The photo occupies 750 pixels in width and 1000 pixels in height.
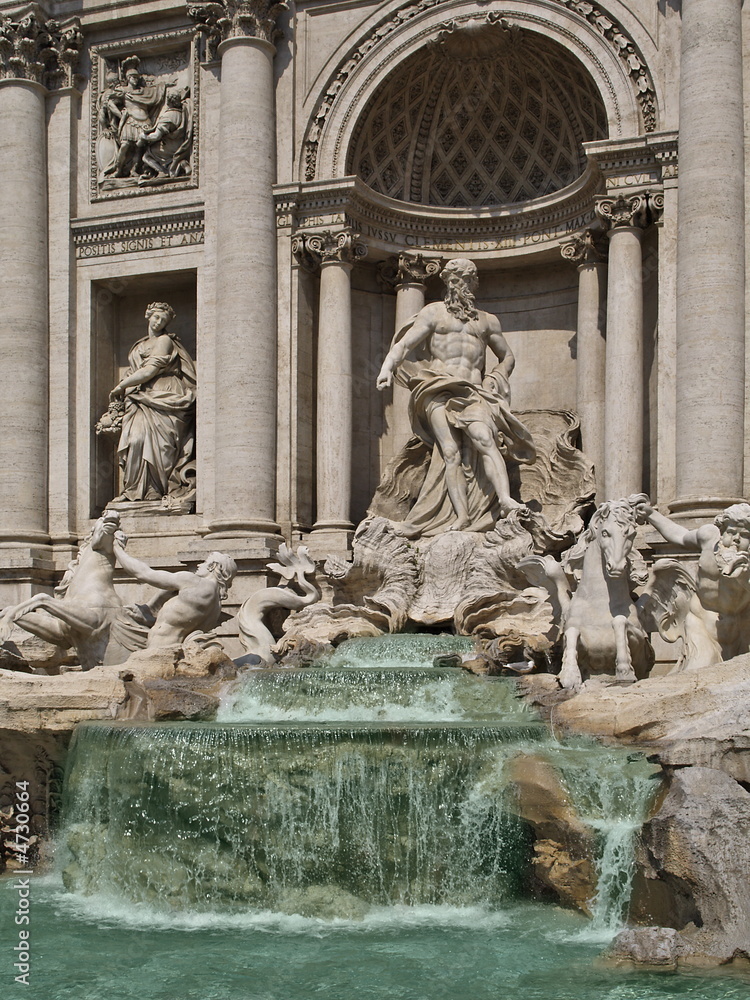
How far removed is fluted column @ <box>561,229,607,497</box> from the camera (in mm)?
16844

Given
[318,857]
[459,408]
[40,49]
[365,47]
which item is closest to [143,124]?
[40,49]

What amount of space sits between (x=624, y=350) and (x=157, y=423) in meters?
6.58

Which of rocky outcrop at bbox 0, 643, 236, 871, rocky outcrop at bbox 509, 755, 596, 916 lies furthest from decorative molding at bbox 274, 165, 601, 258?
rocky outcrop at bbox 509, 755, 596, 916

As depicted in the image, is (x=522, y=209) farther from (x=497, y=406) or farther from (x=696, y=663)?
(x=696, y=663)

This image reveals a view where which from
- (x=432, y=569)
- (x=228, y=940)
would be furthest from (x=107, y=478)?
(x=228, y=940)

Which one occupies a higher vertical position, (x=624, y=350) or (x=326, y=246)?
(x=326, y=246)

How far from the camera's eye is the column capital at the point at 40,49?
60.7ft

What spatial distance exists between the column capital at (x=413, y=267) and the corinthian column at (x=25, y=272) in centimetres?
505

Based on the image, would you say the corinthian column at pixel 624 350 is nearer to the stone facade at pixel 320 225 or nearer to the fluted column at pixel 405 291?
the stone facade at pixel 320 225

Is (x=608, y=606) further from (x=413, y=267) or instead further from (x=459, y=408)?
(x=413, y=267)

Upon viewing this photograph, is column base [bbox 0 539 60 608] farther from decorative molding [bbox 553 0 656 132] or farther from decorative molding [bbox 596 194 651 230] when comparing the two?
decorative molding [bbox 553 0 656 132]

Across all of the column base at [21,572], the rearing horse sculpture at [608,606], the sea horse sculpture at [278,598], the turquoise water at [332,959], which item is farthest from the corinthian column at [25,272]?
the turquoise water at [332,959]

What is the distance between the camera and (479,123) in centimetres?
1816

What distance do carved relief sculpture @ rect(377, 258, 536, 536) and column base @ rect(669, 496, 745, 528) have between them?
203 centimetres
